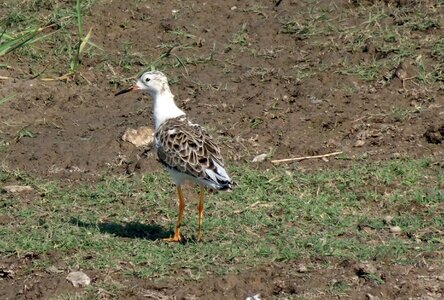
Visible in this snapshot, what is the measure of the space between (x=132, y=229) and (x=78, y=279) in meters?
1.19

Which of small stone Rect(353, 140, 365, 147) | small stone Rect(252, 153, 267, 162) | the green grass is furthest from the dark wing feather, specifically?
small stone Rect(353, 140, 365, 147)

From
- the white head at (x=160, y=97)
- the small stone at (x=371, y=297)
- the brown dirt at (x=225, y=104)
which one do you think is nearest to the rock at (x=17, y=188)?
the brown dirt at (x=225, y=104)

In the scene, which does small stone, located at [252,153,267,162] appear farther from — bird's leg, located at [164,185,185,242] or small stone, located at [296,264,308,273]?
small stone, located at [296,264,308,273]

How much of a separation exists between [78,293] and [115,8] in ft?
21.1

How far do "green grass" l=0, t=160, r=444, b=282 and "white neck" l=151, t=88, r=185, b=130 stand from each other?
2.37 ft

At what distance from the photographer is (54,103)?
38.3 feet

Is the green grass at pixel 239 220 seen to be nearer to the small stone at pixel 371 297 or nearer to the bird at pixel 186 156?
the bird at pixel 186 156

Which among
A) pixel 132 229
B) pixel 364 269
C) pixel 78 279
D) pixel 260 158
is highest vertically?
pixel 364 269

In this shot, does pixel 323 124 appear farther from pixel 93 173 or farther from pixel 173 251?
pixel 173 251

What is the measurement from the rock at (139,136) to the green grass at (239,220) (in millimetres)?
683

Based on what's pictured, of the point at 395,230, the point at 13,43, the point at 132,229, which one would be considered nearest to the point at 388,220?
the point at 395,230

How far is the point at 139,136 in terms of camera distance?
10406 millimetres

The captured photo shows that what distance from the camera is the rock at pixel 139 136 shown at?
1038 cm

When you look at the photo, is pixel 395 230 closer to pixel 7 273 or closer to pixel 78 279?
pixel 78 279
